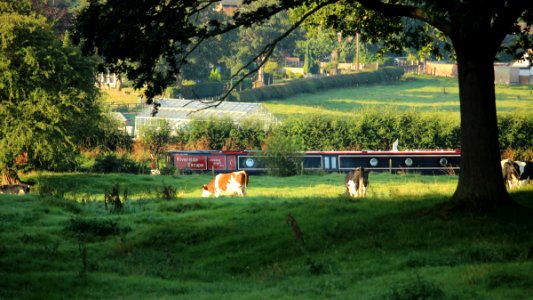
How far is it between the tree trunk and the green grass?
219 feet

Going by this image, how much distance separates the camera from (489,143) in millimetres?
18469

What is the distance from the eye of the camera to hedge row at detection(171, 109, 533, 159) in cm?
6069

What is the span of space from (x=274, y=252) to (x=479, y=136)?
15.4 feet

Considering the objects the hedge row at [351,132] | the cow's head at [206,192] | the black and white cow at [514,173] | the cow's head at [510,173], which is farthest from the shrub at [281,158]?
the cow's head at [510,173]

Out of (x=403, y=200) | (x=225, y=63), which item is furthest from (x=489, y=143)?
(x=225, y=63)

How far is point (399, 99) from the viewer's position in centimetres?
10081

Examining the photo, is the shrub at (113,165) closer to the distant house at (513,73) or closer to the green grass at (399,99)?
the green grass at (399,99)

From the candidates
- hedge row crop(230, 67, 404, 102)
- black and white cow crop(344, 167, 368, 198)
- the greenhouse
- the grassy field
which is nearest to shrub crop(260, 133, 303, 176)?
the greenhouse

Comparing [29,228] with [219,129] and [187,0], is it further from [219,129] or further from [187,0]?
[219,129]

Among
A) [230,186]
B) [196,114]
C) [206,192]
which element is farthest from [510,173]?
[196,114]

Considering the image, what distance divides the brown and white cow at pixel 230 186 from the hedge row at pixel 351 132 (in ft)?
75.1

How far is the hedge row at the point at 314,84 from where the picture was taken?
317ft

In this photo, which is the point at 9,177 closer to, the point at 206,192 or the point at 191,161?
Answer: the point at 206,192

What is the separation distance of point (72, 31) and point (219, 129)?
42.3 metres
